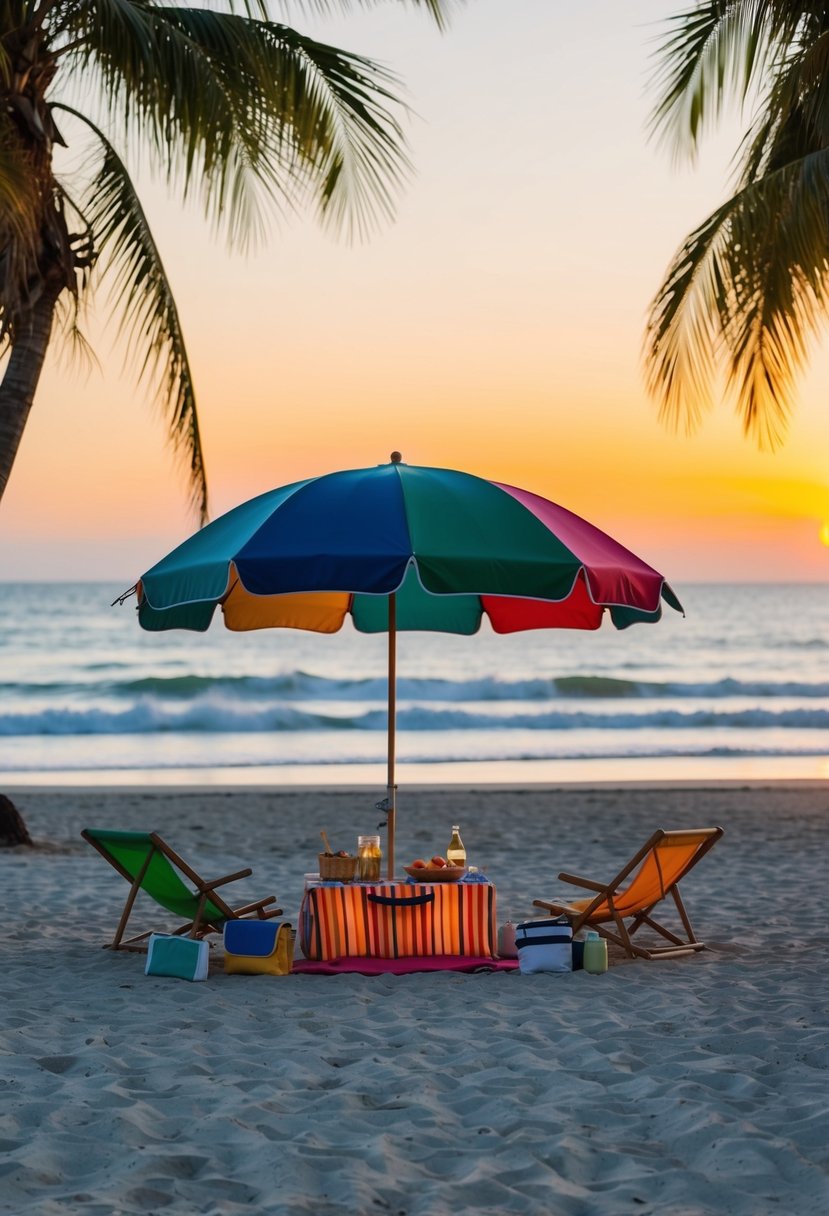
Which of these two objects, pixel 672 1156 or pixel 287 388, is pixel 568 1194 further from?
pixel 287 388

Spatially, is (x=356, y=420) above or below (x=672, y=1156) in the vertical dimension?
above

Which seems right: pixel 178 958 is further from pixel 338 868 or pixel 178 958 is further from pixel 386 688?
pixel 386 688

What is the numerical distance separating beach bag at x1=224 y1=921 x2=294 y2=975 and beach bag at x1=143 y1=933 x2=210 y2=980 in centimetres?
15

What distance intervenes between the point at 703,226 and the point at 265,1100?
684 cm

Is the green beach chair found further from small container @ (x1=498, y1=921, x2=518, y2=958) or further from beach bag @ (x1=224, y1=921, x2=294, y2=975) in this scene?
small container @ (x1=498, y1=921, x2=518, y2=958)

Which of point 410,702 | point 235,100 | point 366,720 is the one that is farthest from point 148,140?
point 410,702

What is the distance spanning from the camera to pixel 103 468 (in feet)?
87.3

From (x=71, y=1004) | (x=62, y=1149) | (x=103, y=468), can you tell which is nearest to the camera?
(x=62, y=1149)

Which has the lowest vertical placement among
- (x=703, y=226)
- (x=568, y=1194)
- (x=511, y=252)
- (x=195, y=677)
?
(x=568, y=1194)

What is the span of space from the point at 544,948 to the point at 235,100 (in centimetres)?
543

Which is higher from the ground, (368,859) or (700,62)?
(700,62)

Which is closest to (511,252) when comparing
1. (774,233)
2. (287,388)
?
(774,233)

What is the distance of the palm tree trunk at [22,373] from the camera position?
8.74m

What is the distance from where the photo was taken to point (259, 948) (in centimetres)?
580
